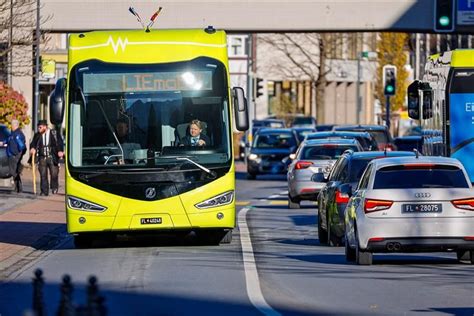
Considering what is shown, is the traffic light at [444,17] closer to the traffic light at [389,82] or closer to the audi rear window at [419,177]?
the traffic light at [389,82]

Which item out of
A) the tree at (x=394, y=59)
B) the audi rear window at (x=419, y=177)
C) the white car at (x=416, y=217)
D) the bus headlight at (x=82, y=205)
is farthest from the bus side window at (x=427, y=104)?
the tree at (x=394, y=59)

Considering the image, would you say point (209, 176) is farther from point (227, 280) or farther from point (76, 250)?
point (227, 280)

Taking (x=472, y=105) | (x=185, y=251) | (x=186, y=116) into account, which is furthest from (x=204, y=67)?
(x=472, y=105)

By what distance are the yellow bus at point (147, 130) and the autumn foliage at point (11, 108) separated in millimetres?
20509

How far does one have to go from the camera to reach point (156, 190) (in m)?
20.0

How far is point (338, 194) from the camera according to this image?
2089 centimetres

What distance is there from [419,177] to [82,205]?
5124 millimetres

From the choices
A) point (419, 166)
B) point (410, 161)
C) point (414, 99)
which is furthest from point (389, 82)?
A: point (419, 166)

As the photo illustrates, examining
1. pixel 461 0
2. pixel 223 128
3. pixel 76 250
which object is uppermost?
pixel 461 0

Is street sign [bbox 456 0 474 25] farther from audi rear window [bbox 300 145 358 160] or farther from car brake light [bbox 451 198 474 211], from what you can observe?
car brake light [bbox 451 198 474 211]

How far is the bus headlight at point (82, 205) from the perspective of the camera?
2000 cm

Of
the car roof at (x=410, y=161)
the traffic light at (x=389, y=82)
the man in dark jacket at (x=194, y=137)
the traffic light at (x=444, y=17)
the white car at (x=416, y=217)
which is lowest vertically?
the white car at (x=416, y=217)

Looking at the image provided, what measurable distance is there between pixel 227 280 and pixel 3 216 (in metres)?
12.5

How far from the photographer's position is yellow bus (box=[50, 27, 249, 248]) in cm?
1998
